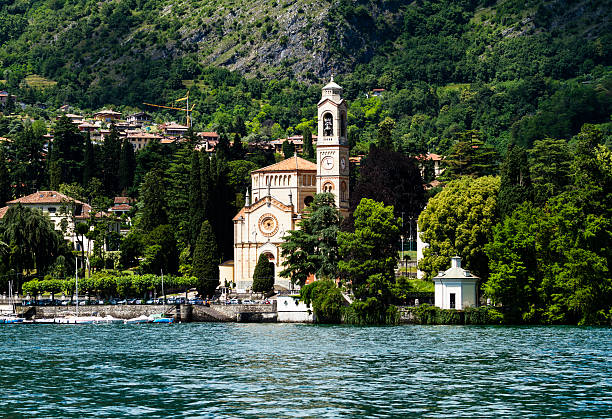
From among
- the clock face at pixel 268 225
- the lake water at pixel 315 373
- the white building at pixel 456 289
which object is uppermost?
the clock face at pixel 268 225

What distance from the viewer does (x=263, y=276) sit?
9600cm

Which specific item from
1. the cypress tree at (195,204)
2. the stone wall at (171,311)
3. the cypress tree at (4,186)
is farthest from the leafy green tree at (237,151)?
the stone wall at (171,311)

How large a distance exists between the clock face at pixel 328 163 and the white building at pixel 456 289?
954 inches

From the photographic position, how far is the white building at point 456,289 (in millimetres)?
76000

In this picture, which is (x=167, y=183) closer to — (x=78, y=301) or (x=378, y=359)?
(x=78, y=301)

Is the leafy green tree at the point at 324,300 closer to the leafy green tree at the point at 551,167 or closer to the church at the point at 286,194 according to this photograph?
the church at the point at 286,194

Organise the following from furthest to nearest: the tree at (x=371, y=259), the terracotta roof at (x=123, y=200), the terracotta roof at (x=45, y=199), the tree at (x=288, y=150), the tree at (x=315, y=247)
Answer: the tree at (x=288, y=150)
the terracotta roof at (x=123, y=200)
the terracotta roof at (x=45, y=199)
the tree at (x=315, y=247)
the tree at (x=371, y=259)

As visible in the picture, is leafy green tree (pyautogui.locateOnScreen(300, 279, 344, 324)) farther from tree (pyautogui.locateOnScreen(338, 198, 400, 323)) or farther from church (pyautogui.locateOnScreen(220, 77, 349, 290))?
church (pyautogui.locateOnScreen(220, 77, 349, 290))

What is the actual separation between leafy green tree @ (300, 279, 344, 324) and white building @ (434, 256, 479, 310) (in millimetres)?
6777

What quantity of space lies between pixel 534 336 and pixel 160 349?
21.0 m

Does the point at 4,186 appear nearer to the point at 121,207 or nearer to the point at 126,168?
the point at 121,207

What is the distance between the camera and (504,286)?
240 feet

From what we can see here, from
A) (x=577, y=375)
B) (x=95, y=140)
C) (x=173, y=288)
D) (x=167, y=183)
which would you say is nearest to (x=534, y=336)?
(x=577, y=375)

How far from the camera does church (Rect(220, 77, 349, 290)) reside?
9875 centimetres
